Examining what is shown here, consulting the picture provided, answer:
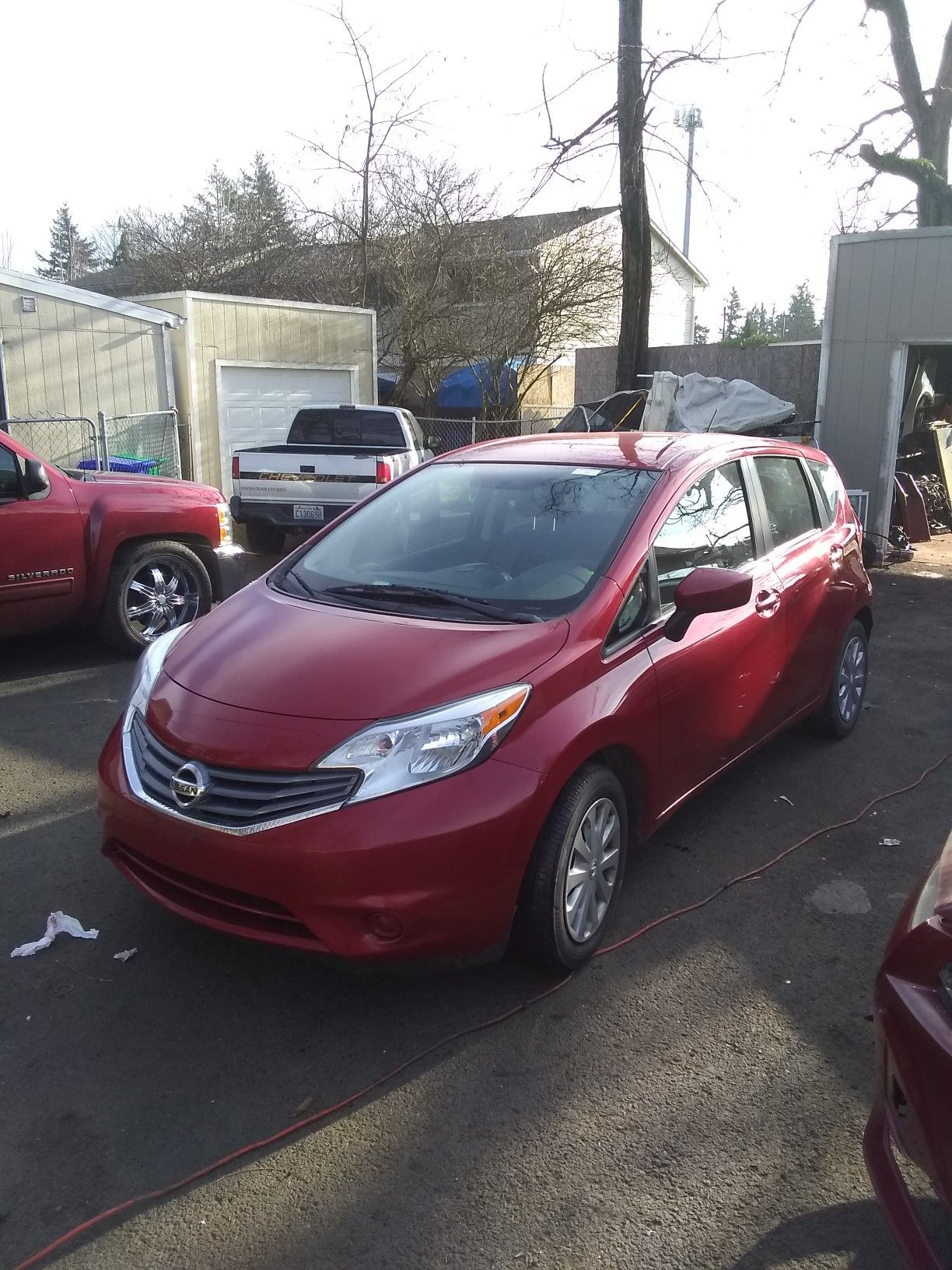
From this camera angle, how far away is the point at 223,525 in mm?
8031

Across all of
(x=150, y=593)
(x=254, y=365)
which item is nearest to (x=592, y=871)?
(x=150, y=593)

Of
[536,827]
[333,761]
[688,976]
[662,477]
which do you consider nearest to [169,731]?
[333,761]

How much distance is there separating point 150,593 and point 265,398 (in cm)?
934

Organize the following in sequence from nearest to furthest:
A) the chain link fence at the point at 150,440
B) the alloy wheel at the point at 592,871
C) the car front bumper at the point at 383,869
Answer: the car front bumper at the point at 383,869, the alloy wheel at the point at 592,871, the chain link fence at the point at 150,440

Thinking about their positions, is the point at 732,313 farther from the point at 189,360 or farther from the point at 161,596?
the point at 161,596

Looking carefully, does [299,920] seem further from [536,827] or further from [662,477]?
[662,477]

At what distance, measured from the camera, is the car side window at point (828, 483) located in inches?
225

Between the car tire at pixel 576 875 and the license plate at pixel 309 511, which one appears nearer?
the car tire at pixel 576 875

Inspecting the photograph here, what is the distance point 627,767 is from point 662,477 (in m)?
1.26

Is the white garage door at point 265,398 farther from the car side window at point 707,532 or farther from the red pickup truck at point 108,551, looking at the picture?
the car side window at point 707,532

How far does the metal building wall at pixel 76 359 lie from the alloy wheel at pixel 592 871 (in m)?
11.9

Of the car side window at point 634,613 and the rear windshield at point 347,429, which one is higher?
the rear windshield at point 347,429

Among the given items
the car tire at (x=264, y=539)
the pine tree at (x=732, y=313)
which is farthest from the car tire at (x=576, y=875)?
the pine tree at (x=732, y=313)

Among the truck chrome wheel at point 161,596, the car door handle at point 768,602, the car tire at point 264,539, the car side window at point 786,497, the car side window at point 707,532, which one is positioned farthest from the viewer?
the car tire at point 264,539
